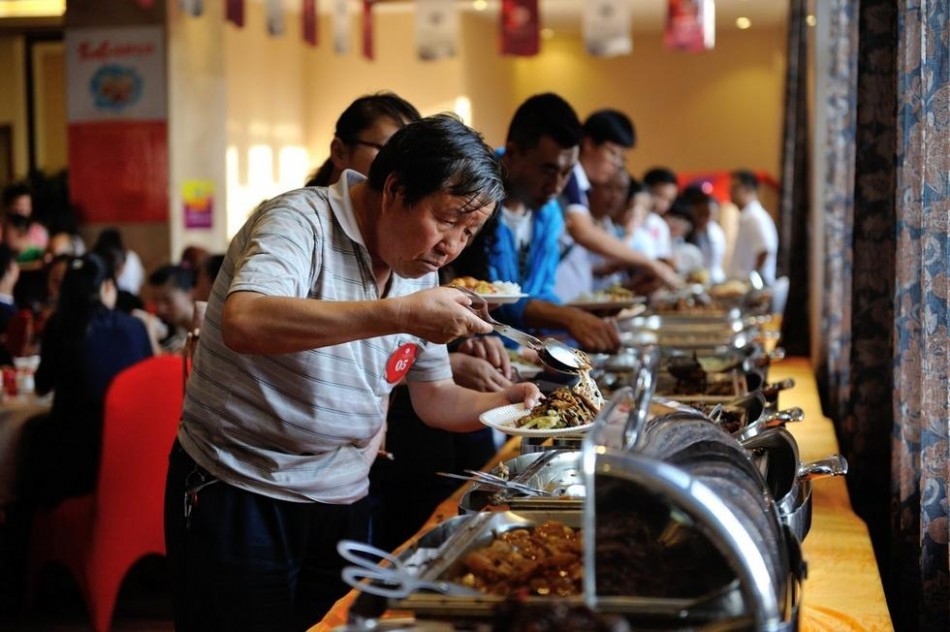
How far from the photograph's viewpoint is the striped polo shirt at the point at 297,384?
1678 millimetres

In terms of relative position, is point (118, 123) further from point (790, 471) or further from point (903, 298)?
point (790, 471)

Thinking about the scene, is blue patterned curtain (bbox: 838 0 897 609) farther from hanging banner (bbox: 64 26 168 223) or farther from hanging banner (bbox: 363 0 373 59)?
hanging banner (bbox: 363 0 373 59)

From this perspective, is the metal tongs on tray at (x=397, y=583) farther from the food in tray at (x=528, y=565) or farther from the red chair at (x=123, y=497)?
the red chair at (x=123, y=497)

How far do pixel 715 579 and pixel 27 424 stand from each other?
317 cm

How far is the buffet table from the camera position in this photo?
1544 millimetres

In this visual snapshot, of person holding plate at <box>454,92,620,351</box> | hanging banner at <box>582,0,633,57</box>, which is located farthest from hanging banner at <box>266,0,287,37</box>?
person holding plate at <box>454,92,620,351</box>

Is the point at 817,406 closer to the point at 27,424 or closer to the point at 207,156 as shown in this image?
the point at 27,424

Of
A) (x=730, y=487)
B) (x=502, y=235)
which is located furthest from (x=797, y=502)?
(x=502, y=235)

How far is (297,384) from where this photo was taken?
169cm

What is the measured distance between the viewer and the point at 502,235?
299cm

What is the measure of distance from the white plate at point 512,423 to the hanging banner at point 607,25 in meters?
6.27

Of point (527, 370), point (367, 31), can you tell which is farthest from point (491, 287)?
point (367, 31)

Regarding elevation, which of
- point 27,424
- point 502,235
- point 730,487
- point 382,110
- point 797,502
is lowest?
point 27,424

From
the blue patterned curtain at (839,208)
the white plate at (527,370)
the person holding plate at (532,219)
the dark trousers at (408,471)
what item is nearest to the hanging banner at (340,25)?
the blue patterned curtain at (839,208)
